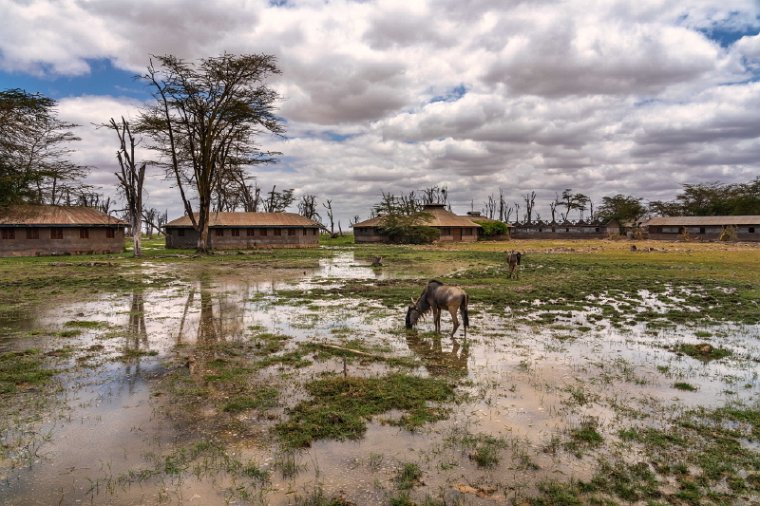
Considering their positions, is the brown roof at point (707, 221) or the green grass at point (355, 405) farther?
the brown roof at point (707, 221)

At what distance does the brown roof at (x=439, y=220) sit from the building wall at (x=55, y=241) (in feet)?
105

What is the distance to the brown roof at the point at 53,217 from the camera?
3744cm

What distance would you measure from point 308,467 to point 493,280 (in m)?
17.8

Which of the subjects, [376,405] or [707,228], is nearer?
[376,405]

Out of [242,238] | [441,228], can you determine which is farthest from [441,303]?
[441,228]

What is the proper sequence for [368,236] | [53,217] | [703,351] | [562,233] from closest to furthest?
[703,351], [53,217], [368,236], [562,233]

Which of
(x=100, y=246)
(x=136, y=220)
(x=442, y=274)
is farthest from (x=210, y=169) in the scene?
(x=442, y=274)

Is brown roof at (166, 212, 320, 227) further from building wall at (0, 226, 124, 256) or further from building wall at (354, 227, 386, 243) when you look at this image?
building wall at (354, 227, 386, 243)

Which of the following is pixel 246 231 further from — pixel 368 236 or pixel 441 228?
pixel 441 228

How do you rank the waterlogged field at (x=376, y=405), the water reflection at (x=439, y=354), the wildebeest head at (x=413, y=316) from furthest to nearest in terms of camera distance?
the wildebeest head at (x=413, y=316) → the water reflection at (x=439, y=354) → the waterlogged field at (x=376, y=405)

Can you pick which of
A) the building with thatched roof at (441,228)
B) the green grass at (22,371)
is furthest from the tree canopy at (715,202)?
the green grass at (22,371)

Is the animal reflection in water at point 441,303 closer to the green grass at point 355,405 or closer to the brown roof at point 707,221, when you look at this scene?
the green grass at point 355,405

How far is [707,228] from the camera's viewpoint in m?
67.5

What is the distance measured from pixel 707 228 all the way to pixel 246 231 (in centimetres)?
6327
